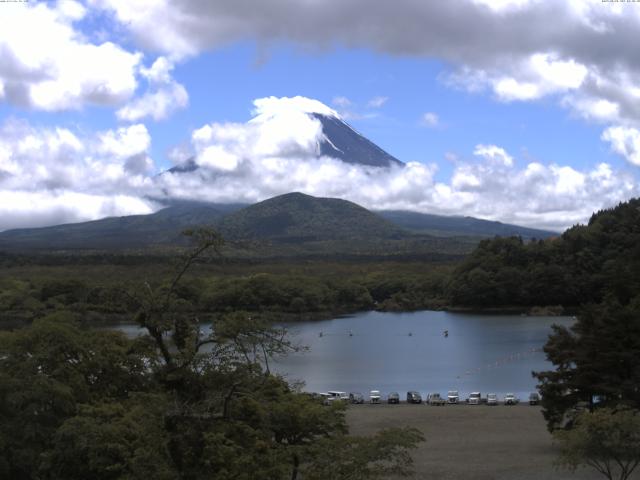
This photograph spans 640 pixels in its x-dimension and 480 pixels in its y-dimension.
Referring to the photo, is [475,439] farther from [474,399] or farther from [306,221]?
[306,221]

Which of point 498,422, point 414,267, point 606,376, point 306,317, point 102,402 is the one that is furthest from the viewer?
point 414,267

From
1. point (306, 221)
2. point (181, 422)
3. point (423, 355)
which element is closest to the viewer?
point (181, 422)

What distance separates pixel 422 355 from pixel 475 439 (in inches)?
892

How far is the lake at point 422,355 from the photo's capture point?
3147 centimetres

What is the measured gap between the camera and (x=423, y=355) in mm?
40969

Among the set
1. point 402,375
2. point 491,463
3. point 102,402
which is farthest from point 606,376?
point 402,375

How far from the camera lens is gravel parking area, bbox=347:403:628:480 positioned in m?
14.7

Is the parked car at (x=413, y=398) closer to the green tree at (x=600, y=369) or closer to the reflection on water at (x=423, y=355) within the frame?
the reflection on water at (x=423, y=355)

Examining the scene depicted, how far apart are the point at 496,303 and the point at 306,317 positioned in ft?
59.4

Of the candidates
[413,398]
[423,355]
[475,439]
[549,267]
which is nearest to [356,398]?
[413,398]

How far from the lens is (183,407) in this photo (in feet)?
20.8

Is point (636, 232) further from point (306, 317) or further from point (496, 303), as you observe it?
point (306, 317)

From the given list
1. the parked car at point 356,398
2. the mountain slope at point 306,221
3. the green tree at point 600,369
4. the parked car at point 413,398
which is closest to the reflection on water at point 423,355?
the parked car at point 356,398

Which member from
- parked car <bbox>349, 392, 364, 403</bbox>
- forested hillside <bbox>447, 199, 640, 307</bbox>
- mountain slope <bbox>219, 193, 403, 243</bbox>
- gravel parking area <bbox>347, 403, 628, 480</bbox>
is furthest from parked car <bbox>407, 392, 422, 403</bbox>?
mountain slope <bbox>219, 193, 403, 243</bbox>
